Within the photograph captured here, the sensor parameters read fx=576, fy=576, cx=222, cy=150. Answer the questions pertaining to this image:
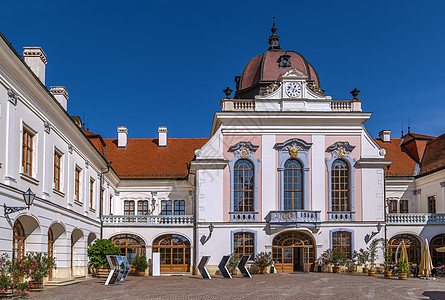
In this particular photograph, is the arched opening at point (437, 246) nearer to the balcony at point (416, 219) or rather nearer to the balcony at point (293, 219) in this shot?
the balcony at point (416, 219)

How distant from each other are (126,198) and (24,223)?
68.1 feet

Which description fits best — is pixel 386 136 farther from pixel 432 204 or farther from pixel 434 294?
pixel 434 294

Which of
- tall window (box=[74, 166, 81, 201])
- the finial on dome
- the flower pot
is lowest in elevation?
the flower pot

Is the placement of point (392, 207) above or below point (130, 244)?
above

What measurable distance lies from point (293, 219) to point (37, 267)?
17.3 metres

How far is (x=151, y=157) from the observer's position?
42562mm

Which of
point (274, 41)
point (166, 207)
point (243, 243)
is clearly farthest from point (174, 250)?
point (274, 41)

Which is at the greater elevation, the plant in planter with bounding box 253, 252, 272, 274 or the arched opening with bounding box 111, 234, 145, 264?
the arched opening with bounding box 111, 234, 145, 264

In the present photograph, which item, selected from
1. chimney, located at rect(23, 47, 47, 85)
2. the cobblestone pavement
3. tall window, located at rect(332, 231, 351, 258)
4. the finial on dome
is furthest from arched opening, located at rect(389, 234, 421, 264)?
chimney, located at rect(23, 47, 47, 85)

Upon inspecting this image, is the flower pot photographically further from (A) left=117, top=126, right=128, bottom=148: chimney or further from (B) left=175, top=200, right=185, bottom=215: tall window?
(A) left=117, top=126, right=128, bottom=148: chimney

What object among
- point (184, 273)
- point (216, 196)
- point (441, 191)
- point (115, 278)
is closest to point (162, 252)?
point (184, 273)

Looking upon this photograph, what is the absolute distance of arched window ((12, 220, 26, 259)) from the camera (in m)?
18.9

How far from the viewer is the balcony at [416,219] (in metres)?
34.6

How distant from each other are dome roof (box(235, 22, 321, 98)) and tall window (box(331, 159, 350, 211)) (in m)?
5.80
